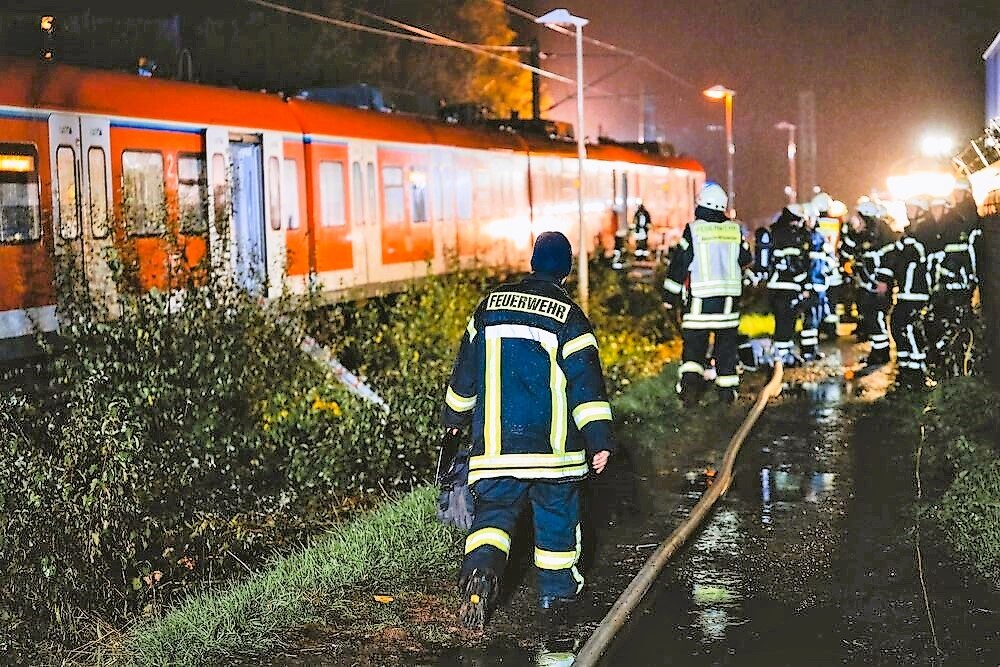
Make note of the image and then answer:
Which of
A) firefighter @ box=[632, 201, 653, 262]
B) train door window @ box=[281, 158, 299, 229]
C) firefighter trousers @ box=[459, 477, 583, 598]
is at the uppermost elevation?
train door window @ box=[281, 158, 299, 229]

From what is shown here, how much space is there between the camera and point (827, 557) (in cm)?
752

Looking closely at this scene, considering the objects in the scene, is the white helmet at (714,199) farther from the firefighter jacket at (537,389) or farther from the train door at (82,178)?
the firefighter jacket at (537,389)

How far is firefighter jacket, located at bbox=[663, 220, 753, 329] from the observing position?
39.6 ft

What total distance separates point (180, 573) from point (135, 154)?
5.95m

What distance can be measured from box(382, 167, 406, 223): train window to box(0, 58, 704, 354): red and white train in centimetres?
4

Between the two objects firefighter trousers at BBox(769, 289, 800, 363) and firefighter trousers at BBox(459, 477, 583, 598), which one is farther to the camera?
firefighter trousers at BBox(769, 289, 800, 363)

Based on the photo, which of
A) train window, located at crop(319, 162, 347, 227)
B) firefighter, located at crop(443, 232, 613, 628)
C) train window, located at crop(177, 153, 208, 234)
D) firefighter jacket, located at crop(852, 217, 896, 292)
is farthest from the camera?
train window, located at crop(319, 162, 347, 227)

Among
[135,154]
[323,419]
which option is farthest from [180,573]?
[135,154]

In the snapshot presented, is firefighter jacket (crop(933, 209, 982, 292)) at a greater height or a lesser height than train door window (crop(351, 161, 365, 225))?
lesser

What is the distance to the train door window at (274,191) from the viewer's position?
52.9 ft

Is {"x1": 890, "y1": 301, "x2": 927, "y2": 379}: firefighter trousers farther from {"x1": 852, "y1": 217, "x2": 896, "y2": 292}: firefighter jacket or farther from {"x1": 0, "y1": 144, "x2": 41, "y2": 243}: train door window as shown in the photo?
{"x1": 0, "y1": 144, "x2": 41, "y2": 243}: train door window

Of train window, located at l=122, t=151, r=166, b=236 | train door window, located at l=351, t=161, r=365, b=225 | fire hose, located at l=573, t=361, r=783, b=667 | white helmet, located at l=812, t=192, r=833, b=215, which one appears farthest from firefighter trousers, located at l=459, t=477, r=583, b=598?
train door window, located at l=351, t=161, r=365, b=225

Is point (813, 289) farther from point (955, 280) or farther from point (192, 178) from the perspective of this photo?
point (192, 178)

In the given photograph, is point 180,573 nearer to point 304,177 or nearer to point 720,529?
point 720,529
